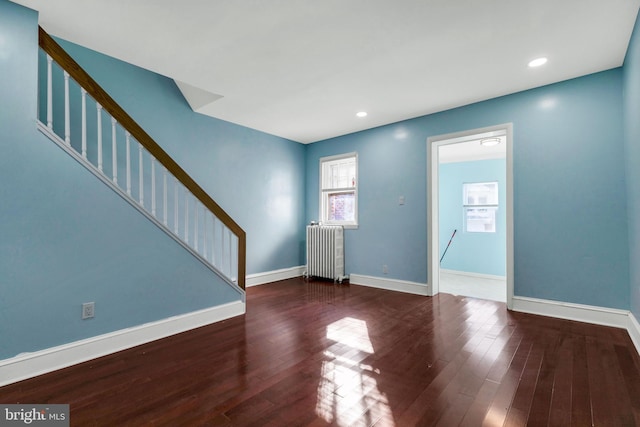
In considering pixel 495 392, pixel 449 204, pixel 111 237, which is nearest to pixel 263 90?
pixel 111 237

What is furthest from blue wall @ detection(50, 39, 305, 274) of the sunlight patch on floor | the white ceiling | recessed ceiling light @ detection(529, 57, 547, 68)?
recessed ceiling light @ detection(529, 57, 547, 68)

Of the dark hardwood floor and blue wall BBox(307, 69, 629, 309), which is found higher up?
blue wall BBox(307, 69, 629, 309)

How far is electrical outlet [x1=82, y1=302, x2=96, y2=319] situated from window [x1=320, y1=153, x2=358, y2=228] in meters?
3.66

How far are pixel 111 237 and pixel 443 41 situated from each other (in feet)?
10.5

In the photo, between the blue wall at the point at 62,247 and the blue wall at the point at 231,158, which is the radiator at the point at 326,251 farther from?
the blue wall at the point at 62,247

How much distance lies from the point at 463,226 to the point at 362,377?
4980mm

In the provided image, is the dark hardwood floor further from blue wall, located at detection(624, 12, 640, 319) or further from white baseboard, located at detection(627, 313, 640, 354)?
blue wall, located at detection(624, 12, 640, 319)

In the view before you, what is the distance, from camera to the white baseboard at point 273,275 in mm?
4770

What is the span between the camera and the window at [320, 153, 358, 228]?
519cm

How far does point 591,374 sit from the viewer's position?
2.04 meters

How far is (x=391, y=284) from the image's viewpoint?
4.52 m

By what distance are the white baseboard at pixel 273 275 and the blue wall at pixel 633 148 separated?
14.4 ft

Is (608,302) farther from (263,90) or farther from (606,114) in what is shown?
(263,90)

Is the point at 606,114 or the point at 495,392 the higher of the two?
the point at 606,114
